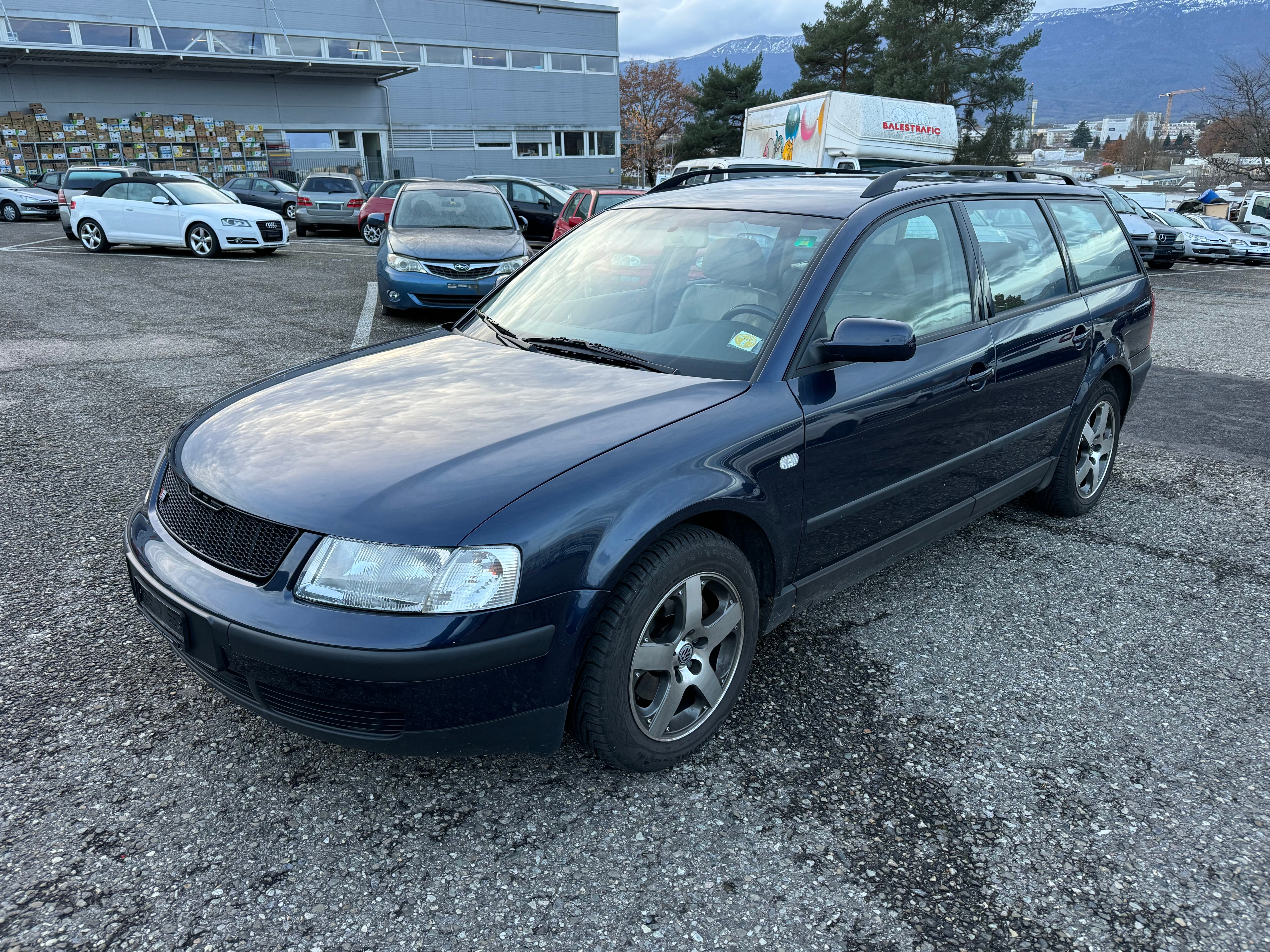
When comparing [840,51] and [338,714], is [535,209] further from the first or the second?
[840,51]

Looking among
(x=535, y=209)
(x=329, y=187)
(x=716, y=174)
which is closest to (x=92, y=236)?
(x=329, y=187)

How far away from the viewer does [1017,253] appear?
3830 millimetres

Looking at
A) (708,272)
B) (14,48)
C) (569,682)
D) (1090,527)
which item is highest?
(14,48)

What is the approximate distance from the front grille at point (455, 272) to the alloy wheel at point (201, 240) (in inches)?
320

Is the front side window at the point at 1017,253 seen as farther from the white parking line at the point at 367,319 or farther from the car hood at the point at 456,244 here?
the car hood at the point at 456,244

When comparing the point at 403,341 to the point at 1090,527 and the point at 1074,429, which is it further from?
the point at 1090,527

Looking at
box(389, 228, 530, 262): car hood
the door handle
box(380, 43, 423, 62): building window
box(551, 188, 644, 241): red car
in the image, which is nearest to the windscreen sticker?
the door handle

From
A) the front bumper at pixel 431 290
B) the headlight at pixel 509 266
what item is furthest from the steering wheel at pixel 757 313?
the headlight at pixel 509 266

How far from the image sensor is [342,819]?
90.9 inches

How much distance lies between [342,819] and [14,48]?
3585 cm

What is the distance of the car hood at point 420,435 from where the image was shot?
84.7 inches

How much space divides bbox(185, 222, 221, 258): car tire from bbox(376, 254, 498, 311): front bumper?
775 centimetres

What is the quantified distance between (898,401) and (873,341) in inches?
16.4

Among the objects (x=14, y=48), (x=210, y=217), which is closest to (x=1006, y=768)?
(x=210, y=217)
